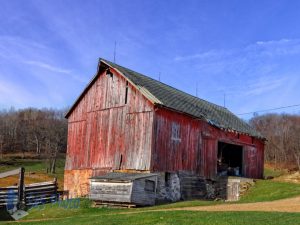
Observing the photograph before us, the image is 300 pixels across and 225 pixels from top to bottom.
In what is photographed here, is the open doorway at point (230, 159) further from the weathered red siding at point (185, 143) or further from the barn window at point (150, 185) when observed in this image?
the barn window at point (150, 185)

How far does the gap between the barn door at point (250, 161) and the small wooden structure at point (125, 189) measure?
12.6m

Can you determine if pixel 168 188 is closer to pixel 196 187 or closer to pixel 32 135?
pixel 196 187

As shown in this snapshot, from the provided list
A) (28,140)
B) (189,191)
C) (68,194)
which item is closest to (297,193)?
(189,191)

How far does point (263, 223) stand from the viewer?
15578mm

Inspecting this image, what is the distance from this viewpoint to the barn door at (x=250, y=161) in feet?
125

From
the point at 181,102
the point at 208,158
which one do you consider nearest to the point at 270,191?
the point at 208,158

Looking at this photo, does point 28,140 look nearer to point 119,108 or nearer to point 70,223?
point 119,108

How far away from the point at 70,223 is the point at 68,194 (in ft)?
44.8

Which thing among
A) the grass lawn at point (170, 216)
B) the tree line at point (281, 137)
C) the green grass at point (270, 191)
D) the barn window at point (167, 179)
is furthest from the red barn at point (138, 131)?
the tree line at point (281, 137)

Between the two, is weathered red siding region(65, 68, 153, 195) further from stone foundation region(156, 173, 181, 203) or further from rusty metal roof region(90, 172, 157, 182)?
stone foundation region(156, 173, 181, 203)

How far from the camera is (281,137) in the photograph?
352 ft

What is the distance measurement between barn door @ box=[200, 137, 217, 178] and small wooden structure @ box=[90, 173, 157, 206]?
6.08 metres

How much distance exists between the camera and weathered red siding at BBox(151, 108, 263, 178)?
97.3ft

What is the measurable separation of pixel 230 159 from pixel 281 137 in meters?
70.9
